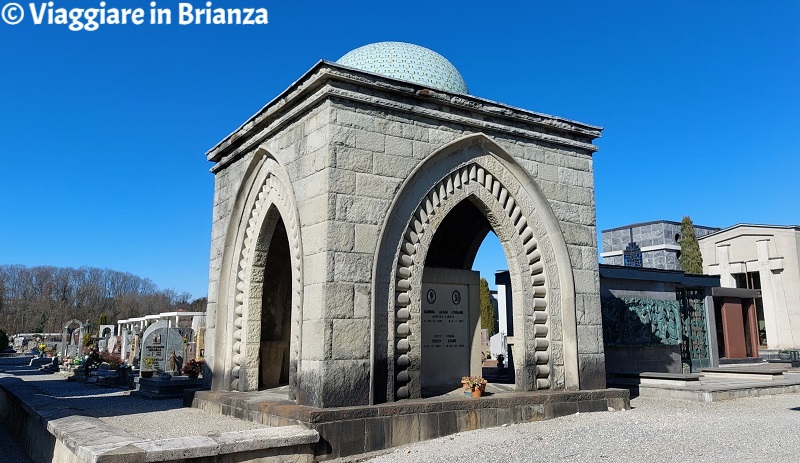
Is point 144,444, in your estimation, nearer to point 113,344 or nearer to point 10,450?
point 10,450

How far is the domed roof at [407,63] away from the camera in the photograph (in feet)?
29.0

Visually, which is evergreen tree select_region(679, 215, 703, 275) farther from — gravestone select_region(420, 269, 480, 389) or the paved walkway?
the paved walkway

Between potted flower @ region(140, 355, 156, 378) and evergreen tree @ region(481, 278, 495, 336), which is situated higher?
evergreen tree @ region(481, 278, 495, 336)

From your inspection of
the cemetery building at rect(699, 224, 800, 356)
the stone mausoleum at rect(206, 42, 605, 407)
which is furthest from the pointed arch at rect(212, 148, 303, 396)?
the cemetery building at rect(699, 224, 800, 356)

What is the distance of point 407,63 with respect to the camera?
29.4 ft

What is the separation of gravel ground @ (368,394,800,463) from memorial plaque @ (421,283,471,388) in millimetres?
1816

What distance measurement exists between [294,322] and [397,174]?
7.76ft

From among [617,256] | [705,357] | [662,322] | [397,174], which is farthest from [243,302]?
[617,256]

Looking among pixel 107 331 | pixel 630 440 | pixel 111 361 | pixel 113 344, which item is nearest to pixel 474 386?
pixel 630 440

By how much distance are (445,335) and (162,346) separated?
10.9m

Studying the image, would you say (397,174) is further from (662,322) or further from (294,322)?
(662,322)

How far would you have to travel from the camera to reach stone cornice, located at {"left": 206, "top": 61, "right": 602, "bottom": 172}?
23.9 ft

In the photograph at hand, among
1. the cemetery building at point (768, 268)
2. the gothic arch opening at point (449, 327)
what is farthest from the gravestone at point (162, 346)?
the cemetery building at point (768, 268)

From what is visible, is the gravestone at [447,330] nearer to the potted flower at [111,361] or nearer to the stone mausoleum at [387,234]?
the stone mausoleum at [387,234]
